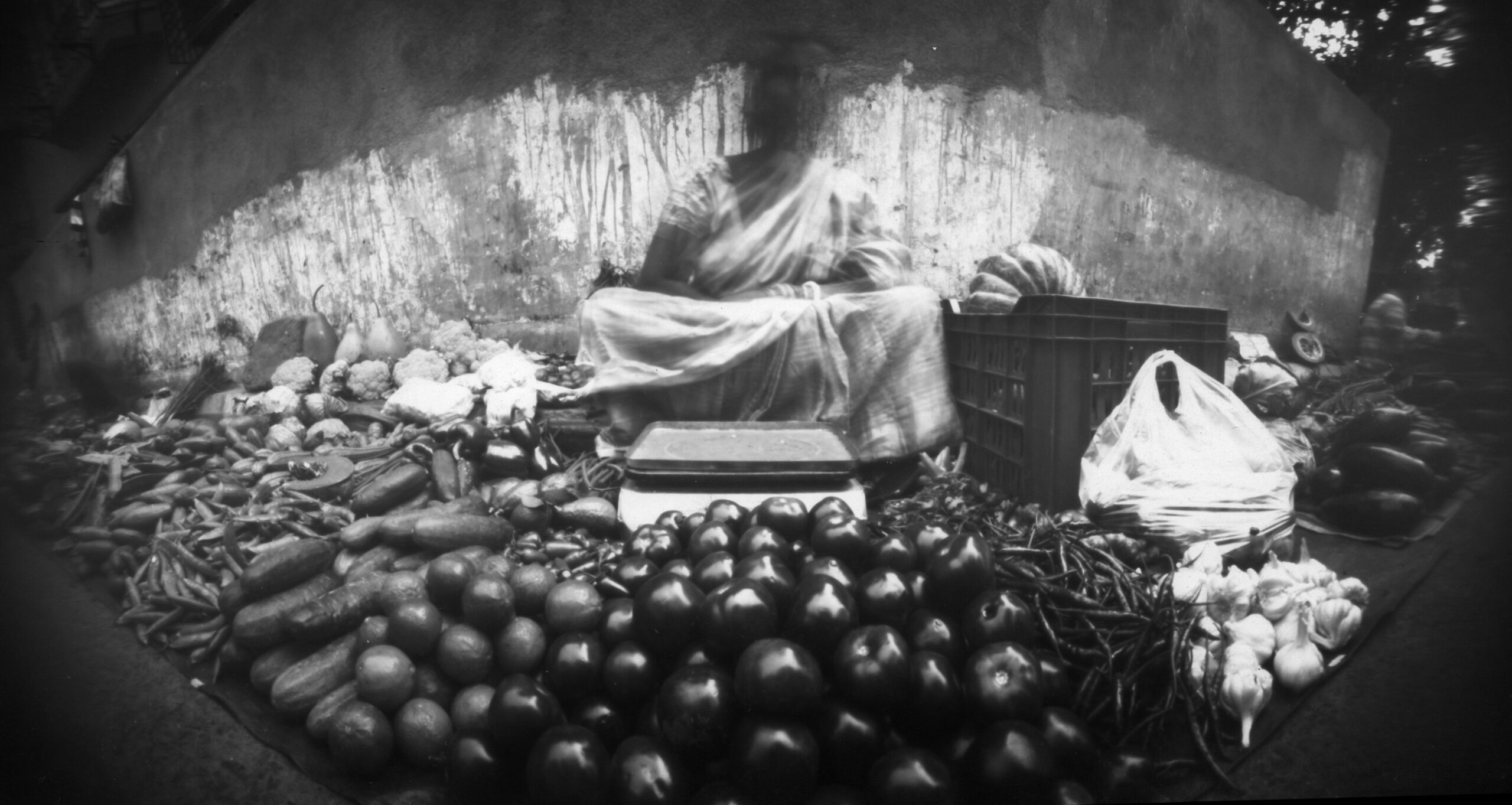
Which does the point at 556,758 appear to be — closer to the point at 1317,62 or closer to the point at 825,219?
the point at 825,219

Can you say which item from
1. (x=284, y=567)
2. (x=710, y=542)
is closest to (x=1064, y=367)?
(x=710, y=542)

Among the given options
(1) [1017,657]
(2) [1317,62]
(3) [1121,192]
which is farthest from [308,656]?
(2) [1317,62]

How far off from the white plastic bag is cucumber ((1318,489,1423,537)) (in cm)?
34

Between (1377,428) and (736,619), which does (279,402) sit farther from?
(1377,428)

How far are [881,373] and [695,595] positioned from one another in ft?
4.93

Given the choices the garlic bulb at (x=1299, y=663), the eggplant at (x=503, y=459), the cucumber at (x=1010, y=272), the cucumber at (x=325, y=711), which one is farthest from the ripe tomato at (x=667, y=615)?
the cucumber at (x=1010, y=272)

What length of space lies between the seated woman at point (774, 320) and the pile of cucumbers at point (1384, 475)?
1.35 meters

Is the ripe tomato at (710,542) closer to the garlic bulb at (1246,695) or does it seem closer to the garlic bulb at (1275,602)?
the garlic bulb at (1246,695)

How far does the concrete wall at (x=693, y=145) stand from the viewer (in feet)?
7.14

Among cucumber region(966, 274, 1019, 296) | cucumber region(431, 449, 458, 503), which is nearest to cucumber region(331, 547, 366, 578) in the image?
cucumber region(431, 449, 458, 503)

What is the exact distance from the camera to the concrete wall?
2178 millimetres

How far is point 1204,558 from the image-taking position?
1.88 meters

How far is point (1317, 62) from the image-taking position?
211 cm

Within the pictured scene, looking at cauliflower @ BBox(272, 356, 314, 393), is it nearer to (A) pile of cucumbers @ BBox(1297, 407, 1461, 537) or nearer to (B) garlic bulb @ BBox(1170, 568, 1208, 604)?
(B) garlic bulb @ BBox(1170, 568, 1208, 604)
